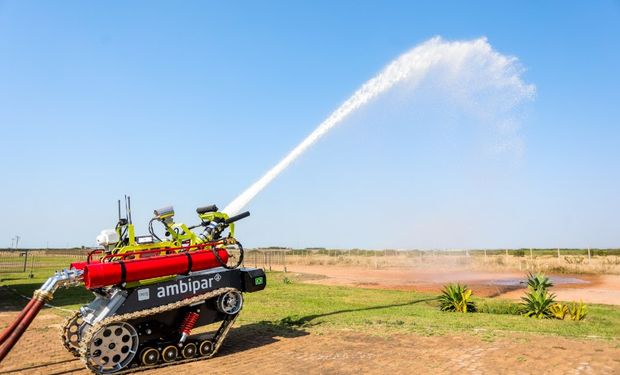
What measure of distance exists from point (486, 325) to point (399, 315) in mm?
2737

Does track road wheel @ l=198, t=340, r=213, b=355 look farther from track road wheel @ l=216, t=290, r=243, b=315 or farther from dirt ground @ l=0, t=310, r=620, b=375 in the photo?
track road wheel @ l=216, t=290, r=243, b=315

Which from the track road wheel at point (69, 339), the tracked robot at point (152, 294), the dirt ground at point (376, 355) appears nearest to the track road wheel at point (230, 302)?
the tracked robot at point (152, 294)

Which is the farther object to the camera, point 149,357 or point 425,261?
point 425,261

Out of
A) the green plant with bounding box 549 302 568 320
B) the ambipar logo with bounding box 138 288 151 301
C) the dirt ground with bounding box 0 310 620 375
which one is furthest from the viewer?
the green plant with bounding box 549 302 568 320

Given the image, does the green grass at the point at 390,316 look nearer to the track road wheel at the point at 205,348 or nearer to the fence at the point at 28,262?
the track road wheel at the point at 205,348

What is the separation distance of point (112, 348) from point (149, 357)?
2.18ft

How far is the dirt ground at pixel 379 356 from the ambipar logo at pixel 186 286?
1330 millimetres

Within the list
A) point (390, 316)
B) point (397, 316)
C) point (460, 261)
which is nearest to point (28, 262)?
point (460, 261)

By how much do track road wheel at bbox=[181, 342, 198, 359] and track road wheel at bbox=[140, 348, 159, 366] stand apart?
498 mm

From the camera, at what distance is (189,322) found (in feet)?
28.9

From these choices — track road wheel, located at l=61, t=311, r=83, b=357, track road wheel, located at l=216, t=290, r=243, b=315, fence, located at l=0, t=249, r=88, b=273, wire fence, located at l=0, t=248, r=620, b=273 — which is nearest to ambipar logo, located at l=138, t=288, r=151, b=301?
track road wheel, located at l=216, t=290, r=243, b=315

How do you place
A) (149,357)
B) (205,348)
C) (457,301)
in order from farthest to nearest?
(457,301)
(205,348)
(149,357)

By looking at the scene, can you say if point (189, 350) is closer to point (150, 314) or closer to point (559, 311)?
point (150, 314)

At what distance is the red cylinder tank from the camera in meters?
7.82
